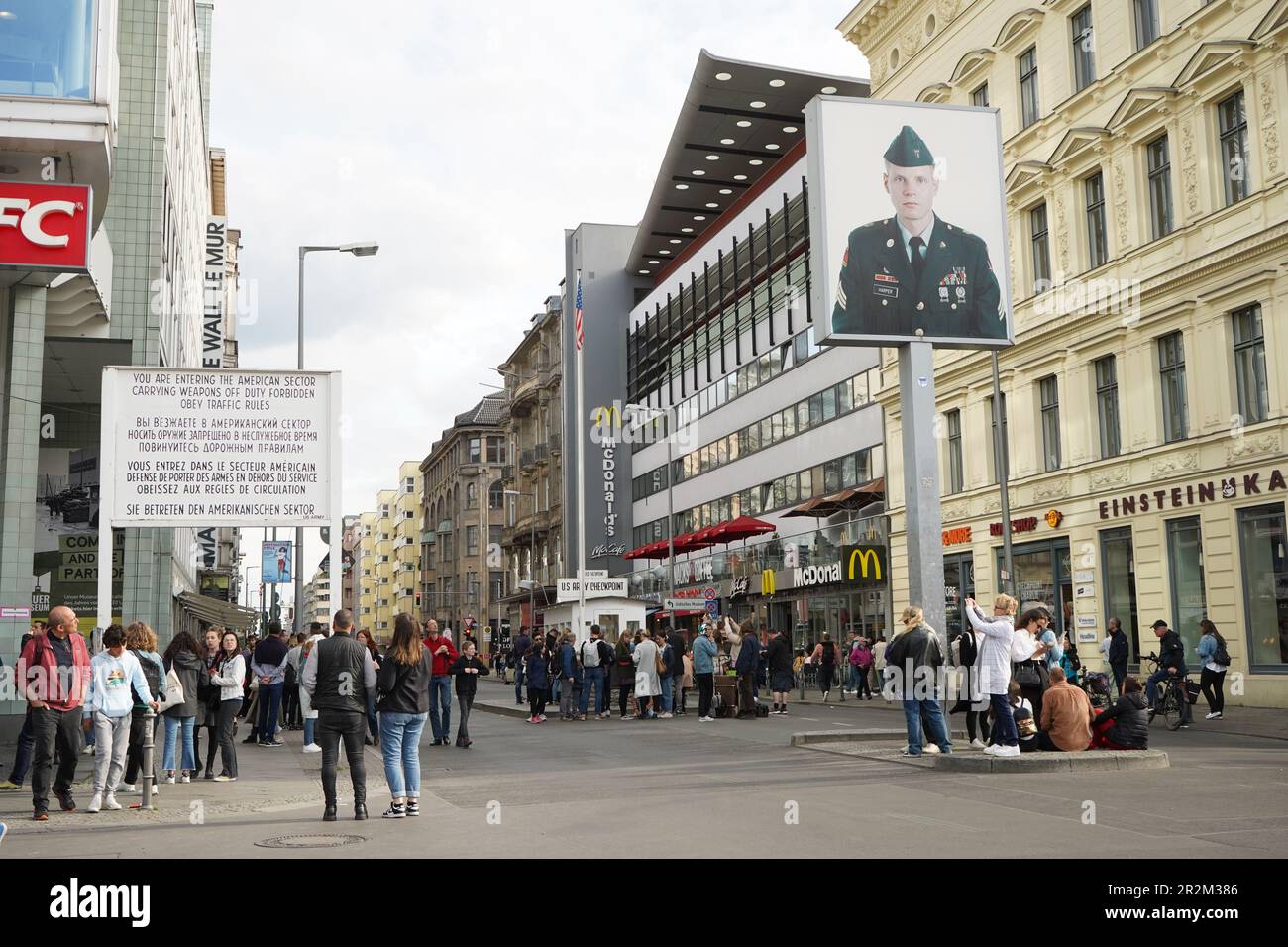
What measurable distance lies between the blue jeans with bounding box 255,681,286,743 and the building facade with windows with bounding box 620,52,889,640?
659 inches

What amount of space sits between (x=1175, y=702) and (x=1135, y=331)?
10065 mm

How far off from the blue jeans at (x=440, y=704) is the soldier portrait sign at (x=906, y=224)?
8507 millimetres

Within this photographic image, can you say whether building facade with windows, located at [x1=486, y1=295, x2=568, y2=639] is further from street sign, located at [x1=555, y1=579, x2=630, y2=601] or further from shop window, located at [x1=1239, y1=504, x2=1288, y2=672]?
shop window, located at [x1=1239, y1=504, x2=1288, y2=672]

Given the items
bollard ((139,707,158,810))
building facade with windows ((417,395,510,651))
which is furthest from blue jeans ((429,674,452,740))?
building facade with windows ((417,395,510,651))

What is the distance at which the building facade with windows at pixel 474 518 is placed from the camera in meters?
106

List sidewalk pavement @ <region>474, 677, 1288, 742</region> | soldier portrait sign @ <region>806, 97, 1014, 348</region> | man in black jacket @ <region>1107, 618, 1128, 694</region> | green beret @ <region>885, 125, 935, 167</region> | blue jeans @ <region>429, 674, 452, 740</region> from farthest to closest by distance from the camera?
man in black jacket @ <region>1107, 618, 1128, 694</region>, blue jeans @ <region>429, 674, 452, 740</region>, sidewalk pavement @ <region>474, 677, 1288, 742</region>, green beret @ <region>885, 125, 935, 167</region>, soldier portrait sign @ <region>806, 97, 1014, 348</region>

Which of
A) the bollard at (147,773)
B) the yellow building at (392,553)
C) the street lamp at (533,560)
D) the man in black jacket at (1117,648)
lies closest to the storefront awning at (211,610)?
the bollard at (147,773)

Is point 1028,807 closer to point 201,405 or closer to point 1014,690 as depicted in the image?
point 1014,690

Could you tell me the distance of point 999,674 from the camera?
14.4 metres

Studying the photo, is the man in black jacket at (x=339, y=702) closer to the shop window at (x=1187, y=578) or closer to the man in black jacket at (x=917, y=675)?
the man in black jacket at (x=917, y=675)

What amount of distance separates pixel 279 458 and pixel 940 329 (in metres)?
9.07

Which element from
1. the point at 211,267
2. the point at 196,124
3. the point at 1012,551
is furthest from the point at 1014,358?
the point at 211,267

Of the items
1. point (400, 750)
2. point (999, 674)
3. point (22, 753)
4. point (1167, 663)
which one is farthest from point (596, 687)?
point (400, 750)

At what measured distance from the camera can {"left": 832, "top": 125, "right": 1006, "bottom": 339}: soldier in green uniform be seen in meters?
18.1
